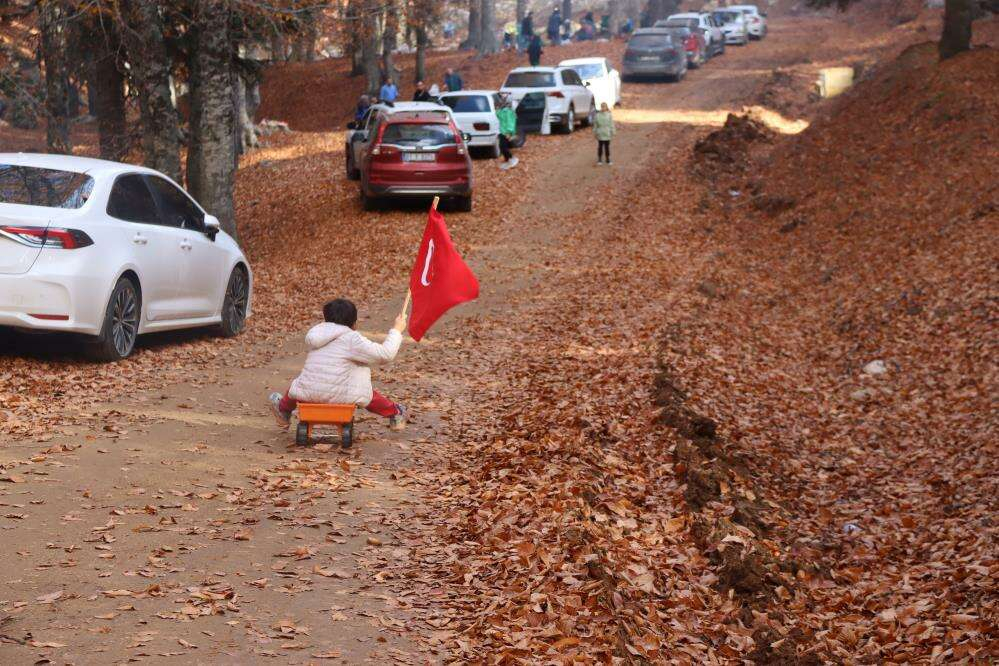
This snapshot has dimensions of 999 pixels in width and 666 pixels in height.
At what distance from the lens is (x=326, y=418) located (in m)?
8.79

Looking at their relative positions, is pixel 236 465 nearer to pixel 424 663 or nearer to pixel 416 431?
pixel 416 431

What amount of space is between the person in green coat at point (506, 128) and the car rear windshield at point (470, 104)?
38cm

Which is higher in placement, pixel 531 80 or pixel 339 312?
pixel 531 80

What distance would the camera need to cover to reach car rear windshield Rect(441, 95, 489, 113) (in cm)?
2914

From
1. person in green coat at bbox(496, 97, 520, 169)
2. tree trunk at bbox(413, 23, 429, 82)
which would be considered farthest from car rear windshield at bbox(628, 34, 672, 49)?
person in green coat at bbox(496, 97, 520, 169)

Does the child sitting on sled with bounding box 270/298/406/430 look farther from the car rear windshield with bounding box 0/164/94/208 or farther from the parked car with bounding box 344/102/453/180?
the parked car with bounding box 344/102/453/180

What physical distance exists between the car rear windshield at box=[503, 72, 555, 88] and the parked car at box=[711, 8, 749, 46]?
952 inches

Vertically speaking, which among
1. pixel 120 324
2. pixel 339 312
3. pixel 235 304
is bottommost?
pixel 235 304

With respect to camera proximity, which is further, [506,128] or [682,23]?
[682,23]

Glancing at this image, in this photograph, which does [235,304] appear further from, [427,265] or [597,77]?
[597,77]

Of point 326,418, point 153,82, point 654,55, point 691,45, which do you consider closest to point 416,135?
point 153,82

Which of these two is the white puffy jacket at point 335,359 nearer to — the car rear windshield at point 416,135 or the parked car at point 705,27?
the car rear windshield at point 416,135

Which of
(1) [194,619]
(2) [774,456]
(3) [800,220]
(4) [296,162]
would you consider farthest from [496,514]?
(4) [296,162]

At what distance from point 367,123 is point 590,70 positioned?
12.5 m
